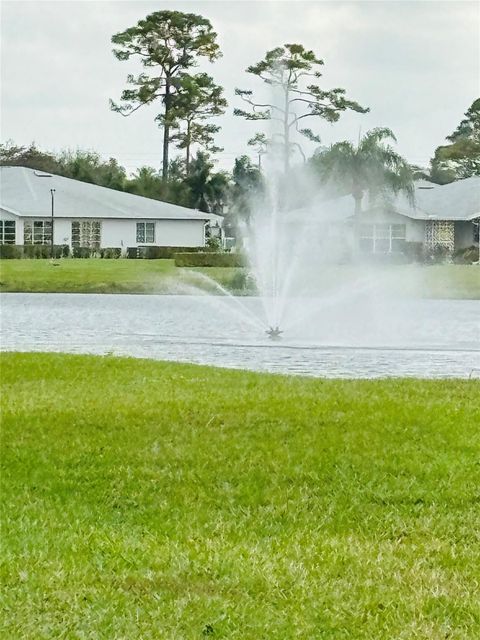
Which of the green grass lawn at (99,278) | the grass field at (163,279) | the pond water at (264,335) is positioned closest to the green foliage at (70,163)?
the grass field at (163,279)

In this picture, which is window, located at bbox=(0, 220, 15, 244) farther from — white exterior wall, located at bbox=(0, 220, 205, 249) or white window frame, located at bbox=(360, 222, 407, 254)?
white window frame, located at bbox=(360, 222, 407, 254)

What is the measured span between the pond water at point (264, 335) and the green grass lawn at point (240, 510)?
119 inches

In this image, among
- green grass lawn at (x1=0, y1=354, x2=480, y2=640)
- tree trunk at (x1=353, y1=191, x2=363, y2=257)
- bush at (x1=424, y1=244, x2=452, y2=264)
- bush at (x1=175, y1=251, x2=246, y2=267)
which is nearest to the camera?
green grass lawn at (x1=0, y1=354, x2=480, y2=640)

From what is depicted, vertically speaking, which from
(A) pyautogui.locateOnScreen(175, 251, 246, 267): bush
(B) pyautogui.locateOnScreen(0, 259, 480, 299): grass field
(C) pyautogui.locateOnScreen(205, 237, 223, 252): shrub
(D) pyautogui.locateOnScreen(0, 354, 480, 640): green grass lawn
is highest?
(C) pyautogui.locateOnScreen(205, 237, 223, 252): shrub

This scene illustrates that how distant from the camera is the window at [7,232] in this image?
53406 mm

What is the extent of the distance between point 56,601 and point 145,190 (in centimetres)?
6006

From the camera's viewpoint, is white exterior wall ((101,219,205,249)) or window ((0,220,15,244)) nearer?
window ((0,220,15,244))

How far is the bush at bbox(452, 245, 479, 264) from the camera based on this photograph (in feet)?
159

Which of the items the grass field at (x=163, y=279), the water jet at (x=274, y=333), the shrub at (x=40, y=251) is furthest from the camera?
the shrub at (x=40, y=251)

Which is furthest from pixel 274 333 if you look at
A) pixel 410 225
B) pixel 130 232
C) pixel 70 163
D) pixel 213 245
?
pixel 70 163

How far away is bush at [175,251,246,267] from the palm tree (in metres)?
9.50

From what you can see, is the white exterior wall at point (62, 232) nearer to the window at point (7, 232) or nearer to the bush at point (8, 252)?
the window at point (7, 232)

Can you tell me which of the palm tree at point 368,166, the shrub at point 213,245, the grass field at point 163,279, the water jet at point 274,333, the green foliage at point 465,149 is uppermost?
the green foliage at point 465,149

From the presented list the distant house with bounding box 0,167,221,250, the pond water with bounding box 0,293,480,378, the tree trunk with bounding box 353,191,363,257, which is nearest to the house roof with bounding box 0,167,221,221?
the distant house with bounding box 0,167,221,250
